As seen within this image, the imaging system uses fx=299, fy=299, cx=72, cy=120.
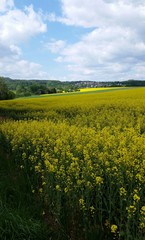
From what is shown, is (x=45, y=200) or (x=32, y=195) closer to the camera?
(x=45, y=200)

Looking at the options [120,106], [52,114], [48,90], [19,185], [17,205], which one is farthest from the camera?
[48,90]

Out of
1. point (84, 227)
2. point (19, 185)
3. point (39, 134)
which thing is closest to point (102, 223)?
point (84, 227)

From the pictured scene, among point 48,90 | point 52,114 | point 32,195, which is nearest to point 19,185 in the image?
point 32,195

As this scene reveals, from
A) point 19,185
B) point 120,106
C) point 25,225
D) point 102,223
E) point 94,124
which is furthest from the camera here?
point 120,106

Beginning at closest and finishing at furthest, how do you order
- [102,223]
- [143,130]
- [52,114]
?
[102,223] < [143,130] < [52,114]

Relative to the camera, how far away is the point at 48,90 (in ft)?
270

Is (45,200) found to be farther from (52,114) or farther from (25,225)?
(52,114)

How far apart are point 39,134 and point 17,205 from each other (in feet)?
12.9

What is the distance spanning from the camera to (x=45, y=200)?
5945mm

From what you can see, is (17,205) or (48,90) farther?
(48,90)

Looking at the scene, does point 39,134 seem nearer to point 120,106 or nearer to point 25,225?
point 25,225

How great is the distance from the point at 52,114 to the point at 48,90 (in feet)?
212

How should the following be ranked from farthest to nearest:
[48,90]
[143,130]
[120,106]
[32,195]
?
[48,90] < [120,106] < [143,130] < [32,195]

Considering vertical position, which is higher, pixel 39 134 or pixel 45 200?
pixel 39 134
